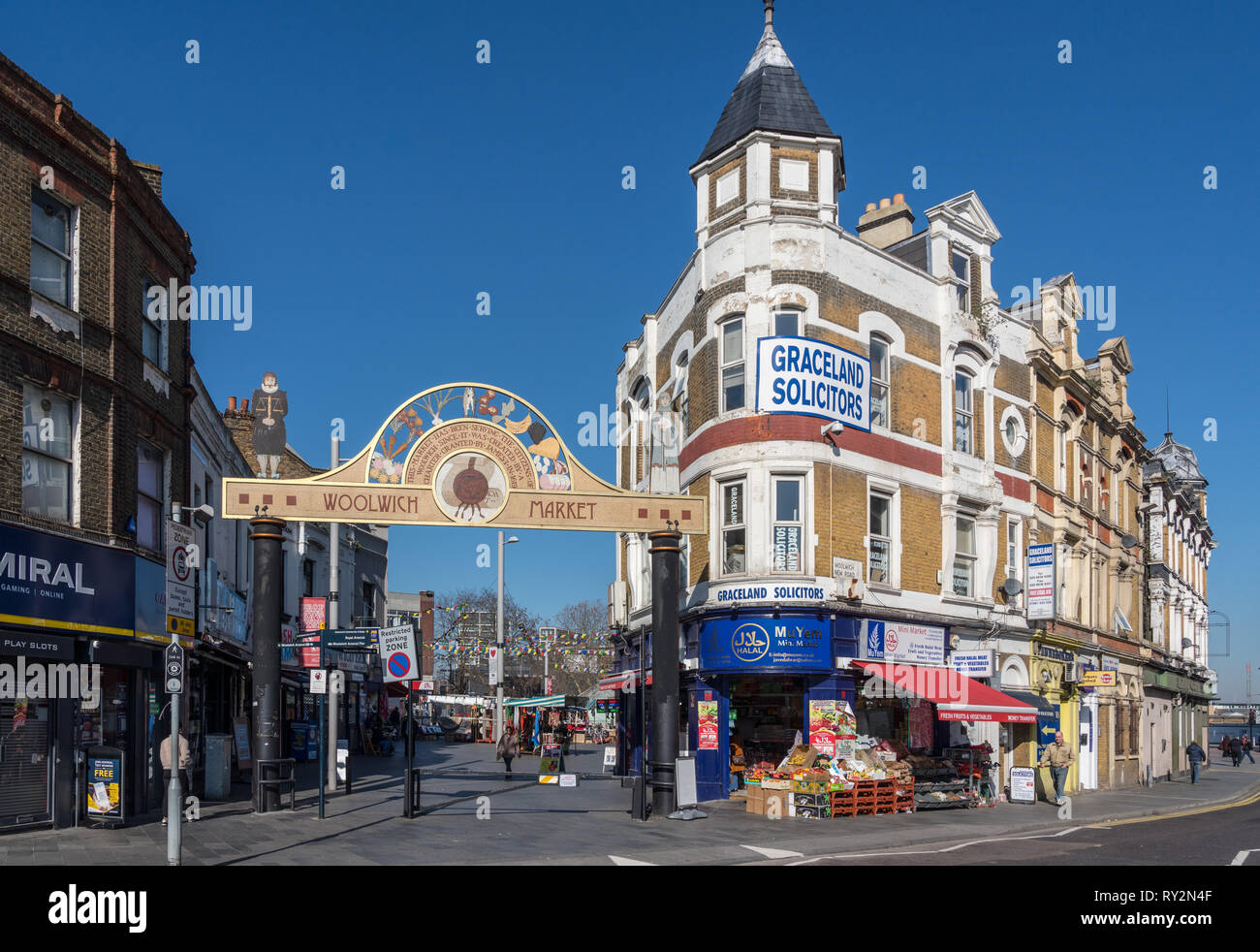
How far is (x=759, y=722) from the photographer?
2484 centimetres

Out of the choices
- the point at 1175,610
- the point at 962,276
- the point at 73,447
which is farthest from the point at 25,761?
the point at 1175,610

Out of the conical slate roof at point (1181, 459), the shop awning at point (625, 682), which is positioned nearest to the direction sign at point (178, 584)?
the shop awning at point (625, 682)

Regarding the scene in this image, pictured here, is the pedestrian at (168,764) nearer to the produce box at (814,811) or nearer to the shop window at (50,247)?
the shop window at (50,247)

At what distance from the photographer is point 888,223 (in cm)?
3198

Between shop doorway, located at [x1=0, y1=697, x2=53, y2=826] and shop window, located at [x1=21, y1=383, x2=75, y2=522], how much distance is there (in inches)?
121

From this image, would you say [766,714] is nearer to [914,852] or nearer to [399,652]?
[914,852]

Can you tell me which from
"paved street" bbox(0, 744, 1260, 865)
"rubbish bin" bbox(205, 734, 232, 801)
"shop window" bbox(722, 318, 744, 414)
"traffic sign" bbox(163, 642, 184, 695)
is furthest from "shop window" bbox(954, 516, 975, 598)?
"traffic sign" bbox(163, 642, 184, 695)

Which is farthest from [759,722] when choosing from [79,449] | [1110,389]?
[1110,389]

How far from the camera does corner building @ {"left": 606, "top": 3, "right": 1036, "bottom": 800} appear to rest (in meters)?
24.0

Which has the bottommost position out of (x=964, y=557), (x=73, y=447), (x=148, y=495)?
(x=964, y=557)

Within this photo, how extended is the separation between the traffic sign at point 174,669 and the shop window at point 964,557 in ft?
63.1

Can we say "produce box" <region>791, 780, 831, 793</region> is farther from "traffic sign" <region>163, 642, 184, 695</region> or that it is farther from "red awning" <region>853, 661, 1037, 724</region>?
"traffic sign" <region>163, 642, 184, 695</region>

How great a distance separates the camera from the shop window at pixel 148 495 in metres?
21.3

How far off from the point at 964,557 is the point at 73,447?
19930mm
